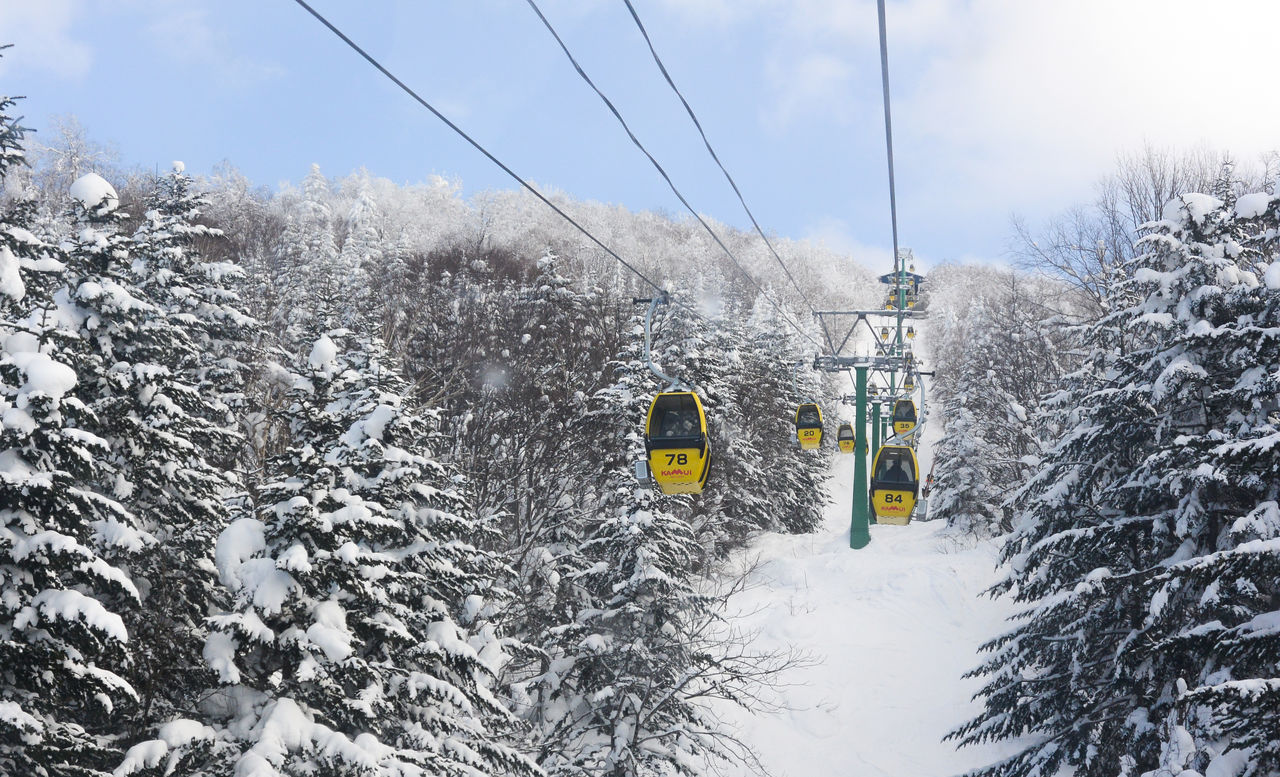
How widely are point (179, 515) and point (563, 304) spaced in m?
22.4

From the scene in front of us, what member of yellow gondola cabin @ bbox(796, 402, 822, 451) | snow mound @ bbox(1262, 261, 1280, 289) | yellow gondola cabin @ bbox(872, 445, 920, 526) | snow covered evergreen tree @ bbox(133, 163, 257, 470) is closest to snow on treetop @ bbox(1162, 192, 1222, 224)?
snow mound @ bbox(1262, 261, 1280, 289)

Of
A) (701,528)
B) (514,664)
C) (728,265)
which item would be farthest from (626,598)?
(728,265)

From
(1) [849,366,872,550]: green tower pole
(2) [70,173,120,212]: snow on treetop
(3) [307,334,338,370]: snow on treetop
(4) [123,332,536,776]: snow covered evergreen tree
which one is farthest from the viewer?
(1) [849,366,872,550]: green tower pole

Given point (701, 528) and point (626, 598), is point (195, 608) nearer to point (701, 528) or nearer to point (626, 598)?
point (626, 598)

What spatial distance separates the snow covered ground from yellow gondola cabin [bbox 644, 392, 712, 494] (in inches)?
291

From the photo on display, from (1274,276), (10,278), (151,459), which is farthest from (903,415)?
(10,278)

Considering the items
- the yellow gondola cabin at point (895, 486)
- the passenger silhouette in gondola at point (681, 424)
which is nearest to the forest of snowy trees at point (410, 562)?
the passenger silhouette in gondola at point (681, 424)

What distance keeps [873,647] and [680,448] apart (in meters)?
12.5

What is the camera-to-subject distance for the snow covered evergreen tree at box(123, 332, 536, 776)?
863 centimetres

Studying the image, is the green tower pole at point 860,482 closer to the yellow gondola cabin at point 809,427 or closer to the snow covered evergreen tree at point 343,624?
the yellow gondola cabin at point 809,427

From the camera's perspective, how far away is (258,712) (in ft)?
29.6

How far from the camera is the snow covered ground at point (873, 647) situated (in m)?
18.4

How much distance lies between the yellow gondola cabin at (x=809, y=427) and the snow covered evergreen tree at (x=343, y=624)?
56.9 feet

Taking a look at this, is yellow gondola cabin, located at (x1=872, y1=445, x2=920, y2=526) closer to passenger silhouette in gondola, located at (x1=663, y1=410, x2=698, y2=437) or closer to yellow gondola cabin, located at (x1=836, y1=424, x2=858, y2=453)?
passenger silhouette in gondola, located at (x1=663, y1=410, x2=698, y2=437)
